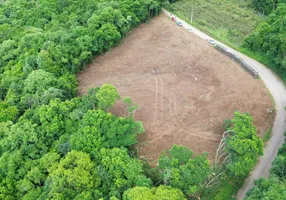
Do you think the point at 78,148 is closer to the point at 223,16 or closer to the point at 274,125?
the point at 274,125

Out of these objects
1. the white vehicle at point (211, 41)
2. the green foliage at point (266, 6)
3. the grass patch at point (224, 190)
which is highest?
the green foliage at point (266, 6)

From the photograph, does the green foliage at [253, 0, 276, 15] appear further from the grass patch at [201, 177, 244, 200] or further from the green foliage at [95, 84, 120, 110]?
the green foliage at [95, 84, 120, 110]

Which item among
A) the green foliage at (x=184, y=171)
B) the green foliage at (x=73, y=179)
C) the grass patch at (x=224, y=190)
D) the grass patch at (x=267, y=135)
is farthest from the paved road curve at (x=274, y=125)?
the green foliage at (x=73, y=179)

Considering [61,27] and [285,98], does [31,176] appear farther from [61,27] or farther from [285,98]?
[285,98]

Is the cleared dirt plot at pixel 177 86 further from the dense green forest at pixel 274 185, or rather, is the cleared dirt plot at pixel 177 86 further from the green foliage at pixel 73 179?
the green foliage at pixel 73 179

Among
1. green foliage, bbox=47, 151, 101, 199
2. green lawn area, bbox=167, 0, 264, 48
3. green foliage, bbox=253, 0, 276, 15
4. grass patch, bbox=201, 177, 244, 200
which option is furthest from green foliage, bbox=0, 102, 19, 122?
green foliage, bbox=253, 0, 276, 15
